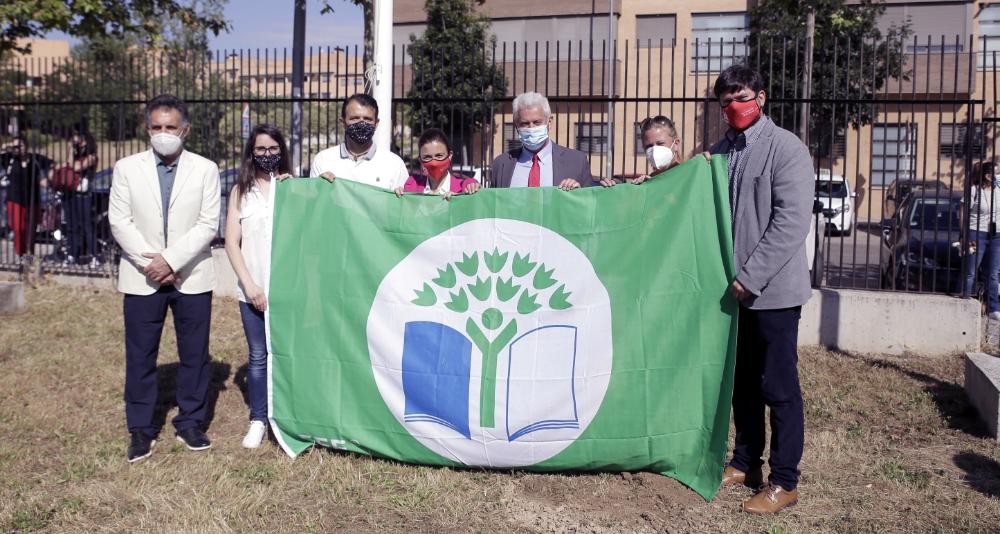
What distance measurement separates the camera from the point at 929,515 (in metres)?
4.59

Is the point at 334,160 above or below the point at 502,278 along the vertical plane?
above

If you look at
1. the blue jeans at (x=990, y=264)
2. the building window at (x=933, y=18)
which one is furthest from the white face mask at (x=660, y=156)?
the building window at (x=933, y=18)

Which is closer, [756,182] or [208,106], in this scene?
[756,182]

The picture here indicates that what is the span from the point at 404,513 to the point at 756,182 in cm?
236

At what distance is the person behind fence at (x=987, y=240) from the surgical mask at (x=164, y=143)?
7492 mm

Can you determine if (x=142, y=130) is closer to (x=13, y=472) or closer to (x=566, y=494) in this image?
(x=13, y=472)

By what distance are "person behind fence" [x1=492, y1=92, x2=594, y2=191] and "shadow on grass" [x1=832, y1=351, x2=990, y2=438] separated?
3018 mm

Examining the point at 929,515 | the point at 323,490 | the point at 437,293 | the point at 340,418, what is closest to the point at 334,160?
the point at 437,293

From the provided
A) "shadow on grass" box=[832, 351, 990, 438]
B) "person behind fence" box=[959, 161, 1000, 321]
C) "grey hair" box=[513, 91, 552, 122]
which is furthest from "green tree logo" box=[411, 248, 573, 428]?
"person behind fence" box=[959, 161, 1000, 321]

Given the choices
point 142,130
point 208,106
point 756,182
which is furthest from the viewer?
point 142,130

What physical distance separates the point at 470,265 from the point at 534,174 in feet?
2.70

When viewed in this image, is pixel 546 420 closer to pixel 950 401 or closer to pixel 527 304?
pixel 527 304

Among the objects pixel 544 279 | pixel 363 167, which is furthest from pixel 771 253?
pixel 363 167

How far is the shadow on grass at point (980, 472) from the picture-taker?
4984 millimetres
